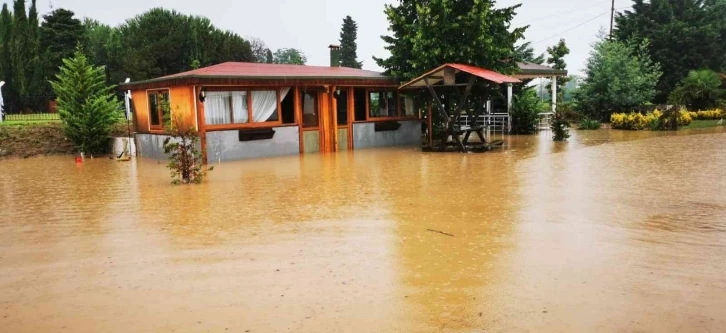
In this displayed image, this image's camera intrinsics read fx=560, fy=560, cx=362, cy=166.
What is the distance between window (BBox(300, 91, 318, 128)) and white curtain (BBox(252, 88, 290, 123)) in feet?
3.57

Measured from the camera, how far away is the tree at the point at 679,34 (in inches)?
1328

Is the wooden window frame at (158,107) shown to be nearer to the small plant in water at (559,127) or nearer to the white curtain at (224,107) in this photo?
the white curtain at (224,107)

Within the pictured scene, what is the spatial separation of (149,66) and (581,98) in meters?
26.8

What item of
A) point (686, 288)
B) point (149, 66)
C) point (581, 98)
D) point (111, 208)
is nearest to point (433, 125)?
point (581, 98)

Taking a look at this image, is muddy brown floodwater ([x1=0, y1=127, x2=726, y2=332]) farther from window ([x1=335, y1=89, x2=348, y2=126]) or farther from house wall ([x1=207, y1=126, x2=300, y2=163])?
window ([x1=335, y1=89, x2=348, y2=126])

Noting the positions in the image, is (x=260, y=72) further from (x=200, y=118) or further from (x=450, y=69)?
(x=450, y=69)

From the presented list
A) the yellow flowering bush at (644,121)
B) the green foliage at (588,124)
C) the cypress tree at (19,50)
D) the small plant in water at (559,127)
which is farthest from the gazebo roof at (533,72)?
the cypress tree at (19,50)

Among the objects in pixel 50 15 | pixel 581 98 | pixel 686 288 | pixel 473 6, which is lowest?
pixel 686 288

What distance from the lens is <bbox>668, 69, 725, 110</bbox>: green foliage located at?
2786 cm

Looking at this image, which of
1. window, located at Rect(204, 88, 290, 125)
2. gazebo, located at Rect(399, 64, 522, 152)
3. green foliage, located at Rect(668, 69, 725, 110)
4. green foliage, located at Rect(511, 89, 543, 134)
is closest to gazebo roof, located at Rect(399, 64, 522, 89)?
gazebo, located at Rect(399, 64, 522, 152)

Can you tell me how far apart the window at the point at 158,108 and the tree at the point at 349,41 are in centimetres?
4134

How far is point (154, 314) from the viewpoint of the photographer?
4324 millimetres

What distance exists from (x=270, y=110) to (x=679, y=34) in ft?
92.2

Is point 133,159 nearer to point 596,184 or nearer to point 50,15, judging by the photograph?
point 596,184
